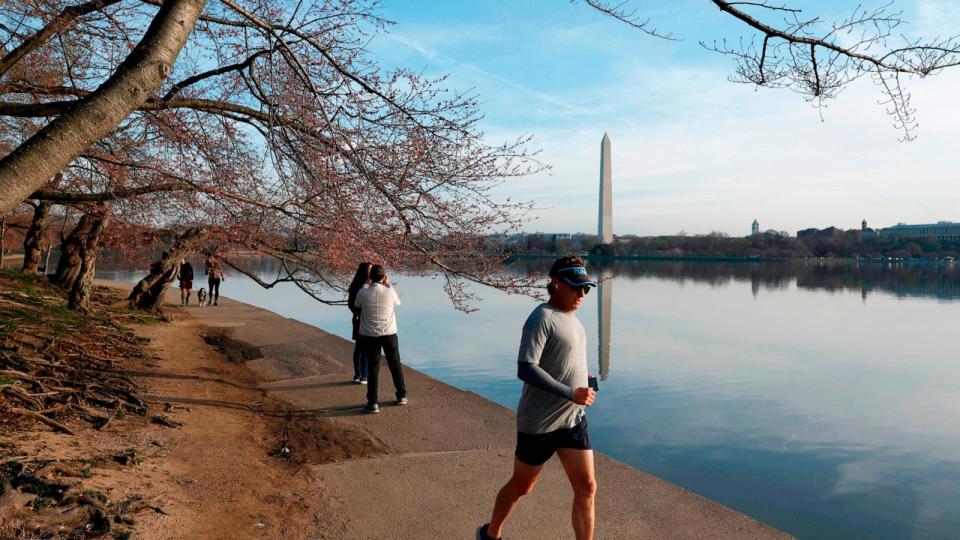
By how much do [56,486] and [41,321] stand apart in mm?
8063

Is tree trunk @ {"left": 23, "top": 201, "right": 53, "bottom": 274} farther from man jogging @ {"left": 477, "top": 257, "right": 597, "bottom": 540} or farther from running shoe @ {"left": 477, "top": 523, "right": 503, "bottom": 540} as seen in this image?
man jogging @ {"left": 477, "top": 257, "right": 597, "bottom": 540}

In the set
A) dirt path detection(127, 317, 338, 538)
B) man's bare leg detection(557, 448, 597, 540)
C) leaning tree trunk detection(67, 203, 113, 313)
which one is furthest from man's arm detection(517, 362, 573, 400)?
leaning tree trunk detection(67, 203, 113, 313)

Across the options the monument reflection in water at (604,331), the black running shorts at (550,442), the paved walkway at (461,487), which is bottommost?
the monument reflection in water at (604,331)

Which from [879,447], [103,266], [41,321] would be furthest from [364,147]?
[103,266]

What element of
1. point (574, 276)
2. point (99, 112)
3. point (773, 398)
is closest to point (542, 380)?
point (574, 276)

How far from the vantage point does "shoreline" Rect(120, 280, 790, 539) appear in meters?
5.05

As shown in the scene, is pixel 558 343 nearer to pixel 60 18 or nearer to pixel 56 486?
pixel 56 486

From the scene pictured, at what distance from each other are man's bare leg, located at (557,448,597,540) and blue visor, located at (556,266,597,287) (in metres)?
1.01

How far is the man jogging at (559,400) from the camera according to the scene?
13.4 feet

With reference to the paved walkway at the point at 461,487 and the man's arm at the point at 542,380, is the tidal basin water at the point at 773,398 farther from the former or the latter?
the man's arm at the point at 542,380

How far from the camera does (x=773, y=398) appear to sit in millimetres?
14828

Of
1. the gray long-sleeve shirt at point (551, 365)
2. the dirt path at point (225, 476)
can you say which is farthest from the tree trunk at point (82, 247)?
the gray long-sleeve shirt at point (551, 365)

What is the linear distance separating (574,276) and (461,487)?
8.44 feet

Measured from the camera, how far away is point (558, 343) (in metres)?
4.13
